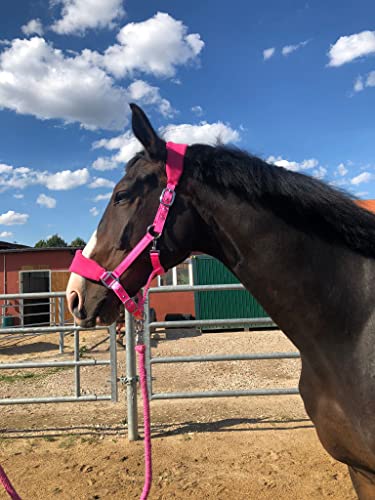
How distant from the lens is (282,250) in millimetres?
1590

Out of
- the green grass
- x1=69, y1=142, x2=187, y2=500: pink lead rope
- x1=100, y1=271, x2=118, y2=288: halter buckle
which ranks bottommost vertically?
the green grass

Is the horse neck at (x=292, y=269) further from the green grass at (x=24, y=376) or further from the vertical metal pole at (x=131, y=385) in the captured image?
the green grass at (x=24, y=376)

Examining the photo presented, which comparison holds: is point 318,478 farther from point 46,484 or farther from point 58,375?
point 58,375

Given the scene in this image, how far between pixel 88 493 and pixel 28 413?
2.47 metres

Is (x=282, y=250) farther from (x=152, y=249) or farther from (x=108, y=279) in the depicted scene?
(x=108, y=279)

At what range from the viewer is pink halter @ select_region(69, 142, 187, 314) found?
5.31ft

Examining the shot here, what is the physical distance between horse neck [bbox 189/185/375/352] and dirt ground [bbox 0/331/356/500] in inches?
80.1

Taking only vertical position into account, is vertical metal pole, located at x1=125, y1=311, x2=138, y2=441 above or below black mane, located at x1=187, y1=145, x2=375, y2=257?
below

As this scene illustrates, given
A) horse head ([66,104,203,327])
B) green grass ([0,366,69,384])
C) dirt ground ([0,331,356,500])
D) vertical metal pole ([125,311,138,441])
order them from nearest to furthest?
1. horse head ([66,104,203,327])
2. dirt ground ([0,331,356,500])
3. vertical metal pole ([125,311,138,441])
4. green grass ([0,366,69,384])

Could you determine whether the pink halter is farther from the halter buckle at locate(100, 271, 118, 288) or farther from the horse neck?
the horse neck

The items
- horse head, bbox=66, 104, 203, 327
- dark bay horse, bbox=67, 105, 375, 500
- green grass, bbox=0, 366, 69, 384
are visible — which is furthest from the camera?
green grass, bbox=0, 366, 69, 384

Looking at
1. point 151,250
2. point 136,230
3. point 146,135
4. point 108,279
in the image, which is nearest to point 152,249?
point 151,250

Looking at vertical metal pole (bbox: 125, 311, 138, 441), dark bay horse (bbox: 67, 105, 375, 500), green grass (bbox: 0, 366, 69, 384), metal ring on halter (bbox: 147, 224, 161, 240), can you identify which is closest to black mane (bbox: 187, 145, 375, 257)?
dark bay horse (bbox: 67, 105, 375, 500)

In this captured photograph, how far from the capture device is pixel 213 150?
1.71 metres
